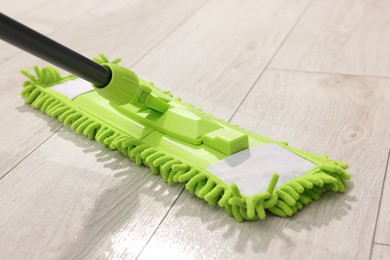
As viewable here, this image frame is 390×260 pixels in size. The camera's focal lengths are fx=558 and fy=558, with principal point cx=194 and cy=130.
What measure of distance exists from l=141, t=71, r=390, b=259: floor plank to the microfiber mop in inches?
0.9

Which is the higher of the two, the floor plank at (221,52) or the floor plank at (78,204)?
the floor plank at (78,204)

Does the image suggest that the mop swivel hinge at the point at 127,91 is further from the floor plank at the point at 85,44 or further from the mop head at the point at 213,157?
the floor plank at the point at 85,44

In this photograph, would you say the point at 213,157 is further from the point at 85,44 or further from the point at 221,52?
the point at 85,44

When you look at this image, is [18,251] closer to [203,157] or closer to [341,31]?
[203,157]

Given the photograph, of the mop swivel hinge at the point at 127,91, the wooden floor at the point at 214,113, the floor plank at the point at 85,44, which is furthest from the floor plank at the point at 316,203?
the floor plank at the point at 85,44

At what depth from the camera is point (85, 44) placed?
132 cm

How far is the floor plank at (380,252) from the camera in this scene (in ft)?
2.16

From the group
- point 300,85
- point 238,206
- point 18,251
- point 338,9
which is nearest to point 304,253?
point 238,206

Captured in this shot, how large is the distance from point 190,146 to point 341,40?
0.60 metres

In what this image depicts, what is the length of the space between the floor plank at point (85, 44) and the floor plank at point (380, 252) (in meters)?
0.57

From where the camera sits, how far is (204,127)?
0.84 m

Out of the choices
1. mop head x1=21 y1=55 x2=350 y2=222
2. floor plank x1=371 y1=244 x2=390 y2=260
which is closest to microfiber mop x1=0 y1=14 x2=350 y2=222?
mop head x1=21 y1=55 x2=350 y2=222

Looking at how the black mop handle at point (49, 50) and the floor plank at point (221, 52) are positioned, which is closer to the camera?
the black mop handle at point (49, 50)

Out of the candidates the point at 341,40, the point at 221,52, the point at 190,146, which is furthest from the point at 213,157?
the point at 341,40
